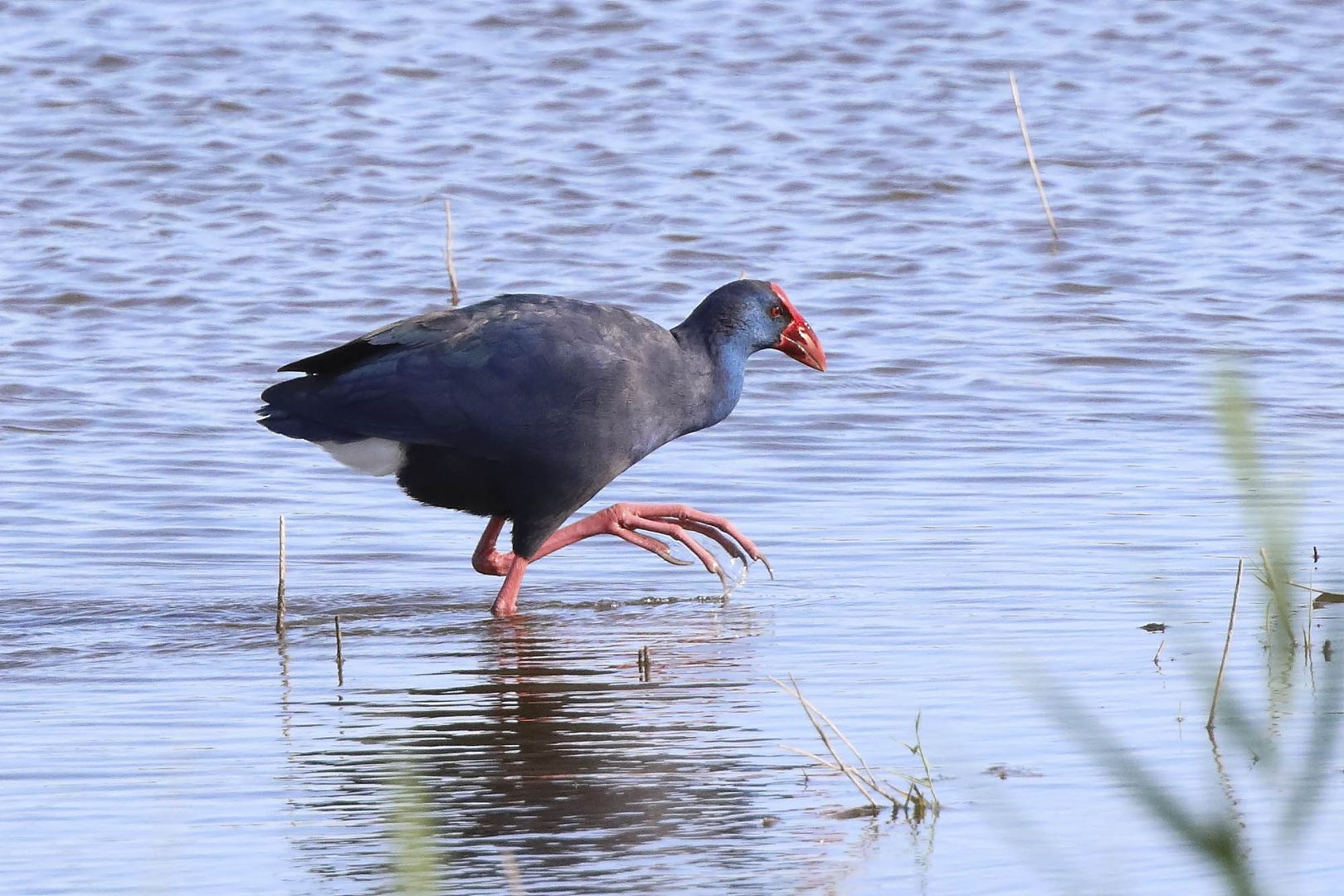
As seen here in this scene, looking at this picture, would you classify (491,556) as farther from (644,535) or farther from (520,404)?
(520,404)

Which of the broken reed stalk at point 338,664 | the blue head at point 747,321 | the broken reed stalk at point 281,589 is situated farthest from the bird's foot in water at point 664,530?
the broken reed stalk at point 338,664

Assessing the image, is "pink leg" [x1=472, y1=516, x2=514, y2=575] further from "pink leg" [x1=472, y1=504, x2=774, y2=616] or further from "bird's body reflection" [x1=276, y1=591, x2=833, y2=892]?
"bird's body reflection" [x1=276, y1=591, x2=833, y2=892]

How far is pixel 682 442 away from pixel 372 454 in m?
2.51

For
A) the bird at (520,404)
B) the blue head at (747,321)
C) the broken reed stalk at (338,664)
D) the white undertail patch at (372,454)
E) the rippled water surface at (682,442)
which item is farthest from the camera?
the blue head at (747,321)

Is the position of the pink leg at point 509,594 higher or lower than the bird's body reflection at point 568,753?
lower

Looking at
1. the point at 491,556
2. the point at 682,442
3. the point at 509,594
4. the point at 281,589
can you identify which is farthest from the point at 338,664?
the point at 682,442

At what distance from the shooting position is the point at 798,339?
268 inches

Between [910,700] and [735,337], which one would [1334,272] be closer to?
[735,337]

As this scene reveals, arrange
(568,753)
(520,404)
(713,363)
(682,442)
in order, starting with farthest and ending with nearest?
1. (682,442)
2. (713,363)
3. (520,404)
4. (568,753)

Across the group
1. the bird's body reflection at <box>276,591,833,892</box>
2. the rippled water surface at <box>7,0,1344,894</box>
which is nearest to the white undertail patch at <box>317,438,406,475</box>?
the rippled water surface at <box>7,0,1344,894</box>

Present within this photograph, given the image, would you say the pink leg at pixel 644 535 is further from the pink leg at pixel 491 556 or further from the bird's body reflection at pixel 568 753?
the bird's body reflection at pixel 568 753

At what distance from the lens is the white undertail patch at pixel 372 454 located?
6.22 meters

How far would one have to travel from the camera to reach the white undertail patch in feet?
20.4

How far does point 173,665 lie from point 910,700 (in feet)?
6.20
